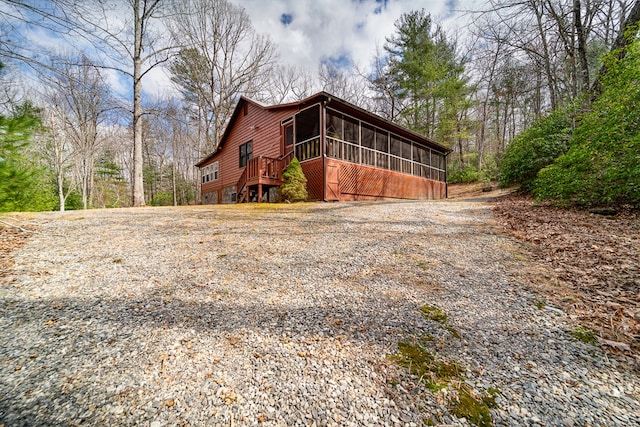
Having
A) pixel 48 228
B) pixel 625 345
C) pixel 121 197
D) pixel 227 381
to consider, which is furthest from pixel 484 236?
pixel 121 197

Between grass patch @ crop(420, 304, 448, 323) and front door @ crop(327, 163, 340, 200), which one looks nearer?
grass patch @ crop(420, 304, 448, 323)

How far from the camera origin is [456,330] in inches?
79.0

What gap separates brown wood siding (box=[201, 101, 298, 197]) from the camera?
1208 cm

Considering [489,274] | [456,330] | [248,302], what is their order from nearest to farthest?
[456,330]
[248,302]
[489,274]

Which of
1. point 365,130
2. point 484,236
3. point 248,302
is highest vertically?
point 365,130

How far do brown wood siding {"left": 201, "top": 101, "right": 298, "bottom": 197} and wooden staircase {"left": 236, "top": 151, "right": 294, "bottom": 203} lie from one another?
913 mm

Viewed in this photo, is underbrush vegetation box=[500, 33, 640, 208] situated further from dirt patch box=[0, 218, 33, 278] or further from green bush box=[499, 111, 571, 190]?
dirt patch box=[0, 218, 33, 278]

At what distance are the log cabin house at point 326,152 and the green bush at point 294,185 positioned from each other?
2.14 feet

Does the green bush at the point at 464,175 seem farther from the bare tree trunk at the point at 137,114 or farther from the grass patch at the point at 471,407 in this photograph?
the bare tree trunk at the point at 137,114

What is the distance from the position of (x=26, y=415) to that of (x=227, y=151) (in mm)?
16443

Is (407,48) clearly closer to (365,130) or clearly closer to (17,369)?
(365,130)

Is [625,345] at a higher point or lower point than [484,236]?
lower

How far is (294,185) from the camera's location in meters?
9.19

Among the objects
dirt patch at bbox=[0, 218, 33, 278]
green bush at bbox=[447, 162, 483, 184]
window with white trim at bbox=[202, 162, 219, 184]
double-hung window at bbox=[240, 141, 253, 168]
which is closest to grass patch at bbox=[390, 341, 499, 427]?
dirt patch at bbox=[0, 218, 33, 278]
